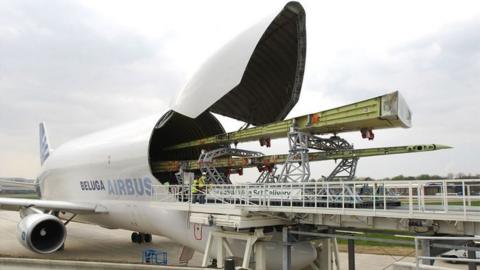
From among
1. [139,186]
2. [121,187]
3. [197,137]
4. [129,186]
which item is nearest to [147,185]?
[139,186]

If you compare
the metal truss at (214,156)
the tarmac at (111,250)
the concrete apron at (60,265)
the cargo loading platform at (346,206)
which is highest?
the metal truss at (214,156)

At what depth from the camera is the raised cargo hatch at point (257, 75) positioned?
53.6ft

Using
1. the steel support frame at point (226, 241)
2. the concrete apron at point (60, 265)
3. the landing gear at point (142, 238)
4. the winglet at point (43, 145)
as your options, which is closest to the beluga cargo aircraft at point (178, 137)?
the steel support frame at point (226, 241)

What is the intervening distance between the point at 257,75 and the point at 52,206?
13163mm

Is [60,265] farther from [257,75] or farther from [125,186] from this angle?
[257,75]

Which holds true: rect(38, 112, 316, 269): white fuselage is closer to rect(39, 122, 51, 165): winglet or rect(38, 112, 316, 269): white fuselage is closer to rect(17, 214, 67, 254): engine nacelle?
rect(17, 214, 67, 254): engine nacelle

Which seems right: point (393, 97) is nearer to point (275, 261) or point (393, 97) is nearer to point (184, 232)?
point (275, 261)

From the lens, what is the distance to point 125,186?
68.1ft

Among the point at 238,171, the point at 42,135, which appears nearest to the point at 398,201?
the point at 238,171

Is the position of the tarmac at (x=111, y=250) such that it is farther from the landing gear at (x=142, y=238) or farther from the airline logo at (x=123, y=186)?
the airline logo at (x=123, y=186)

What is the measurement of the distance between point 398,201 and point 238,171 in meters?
9.76

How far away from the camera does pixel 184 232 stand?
16.8m

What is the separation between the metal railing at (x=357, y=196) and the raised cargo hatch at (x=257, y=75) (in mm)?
3780

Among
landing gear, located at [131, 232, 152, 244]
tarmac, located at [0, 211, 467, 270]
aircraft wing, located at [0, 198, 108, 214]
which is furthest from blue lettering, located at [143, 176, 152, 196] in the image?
landing gear, located at [131, 232, 152, 244]
